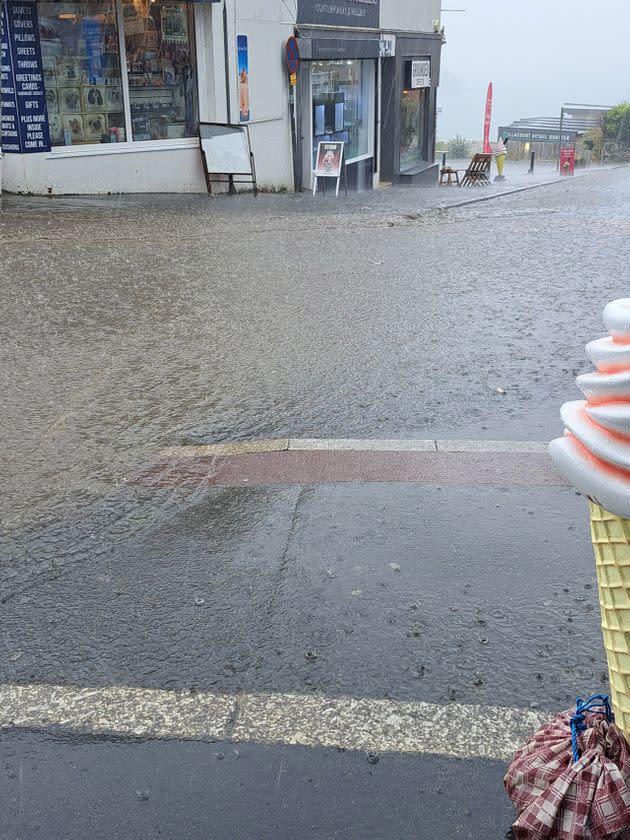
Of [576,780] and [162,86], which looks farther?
[162,86]

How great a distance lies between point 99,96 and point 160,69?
1.40 m

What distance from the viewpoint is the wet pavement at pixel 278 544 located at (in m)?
2.45

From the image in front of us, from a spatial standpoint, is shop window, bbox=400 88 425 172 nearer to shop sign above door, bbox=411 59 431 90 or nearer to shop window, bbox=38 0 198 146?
shop sign above door, bbox=411 59 431 90

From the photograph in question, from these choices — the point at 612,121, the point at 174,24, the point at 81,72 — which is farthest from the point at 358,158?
the point at 612,121

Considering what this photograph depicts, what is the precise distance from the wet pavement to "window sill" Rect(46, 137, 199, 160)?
277 inches

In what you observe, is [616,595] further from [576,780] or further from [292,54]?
[292,54]

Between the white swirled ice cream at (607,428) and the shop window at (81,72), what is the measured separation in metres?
14.7

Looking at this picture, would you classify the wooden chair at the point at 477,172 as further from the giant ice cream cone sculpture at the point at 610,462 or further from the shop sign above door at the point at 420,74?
the giant ice cream cone sculpture at the point at 610,462

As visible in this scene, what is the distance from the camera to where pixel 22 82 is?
13875mm

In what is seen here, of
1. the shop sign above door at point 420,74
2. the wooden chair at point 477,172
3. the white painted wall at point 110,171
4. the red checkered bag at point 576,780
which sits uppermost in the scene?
the shop sign above door at point 420,74

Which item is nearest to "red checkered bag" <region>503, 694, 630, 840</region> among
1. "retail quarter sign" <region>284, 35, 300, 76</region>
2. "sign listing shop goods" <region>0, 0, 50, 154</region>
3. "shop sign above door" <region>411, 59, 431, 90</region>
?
"sign listing shop goods" <region>0, 0, 50, 154</region>

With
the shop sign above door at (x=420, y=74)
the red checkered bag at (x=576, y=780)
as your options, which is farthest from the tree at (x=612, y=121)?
the red checkered bag at (x=576, y=780)

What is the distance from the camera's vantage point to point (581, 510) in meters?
4.11

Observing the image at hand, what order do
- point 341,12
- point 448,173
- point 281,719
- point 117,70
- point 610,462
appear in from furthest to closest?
1. point 448,173
2. point 341,12
3. point 117,70
4. point 281,719
5. point 610,462
